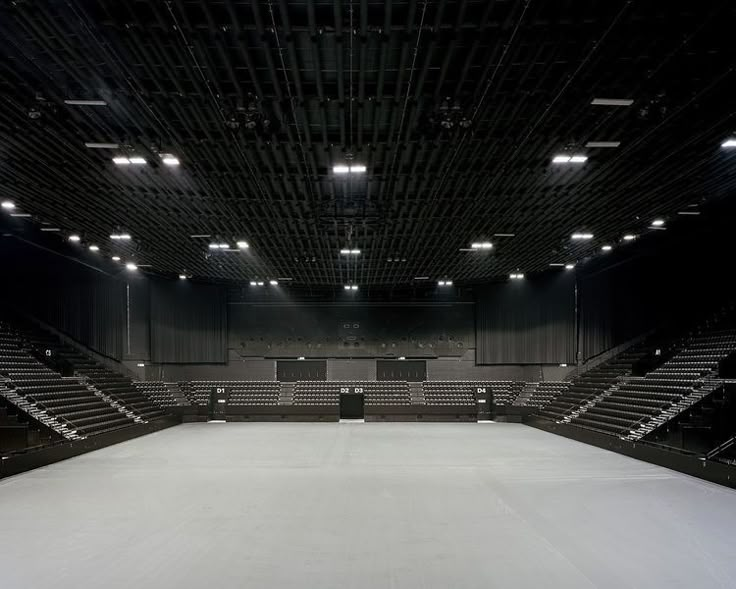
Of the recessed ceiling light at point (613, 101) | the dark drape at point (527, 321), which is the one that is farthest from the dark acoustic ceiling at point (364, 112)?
the dark drape at point (527, 321)

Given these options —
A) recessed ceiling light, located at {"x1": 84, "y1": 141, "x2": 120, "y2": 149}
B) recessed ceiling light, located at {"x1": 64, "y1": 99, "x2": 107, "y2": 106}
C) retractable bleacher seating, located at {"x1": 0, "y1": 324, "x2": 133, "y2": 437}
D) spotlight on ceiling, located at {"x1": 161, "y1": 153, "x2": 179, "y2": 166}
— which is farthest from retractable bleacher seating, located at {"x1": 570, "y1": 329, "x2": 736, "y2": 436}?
retractable bleacher seating, located at {"x1": 0, "y1": 324, "x2": 133, "y2": 437}

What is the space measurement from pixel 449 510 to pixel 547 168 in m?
5.25

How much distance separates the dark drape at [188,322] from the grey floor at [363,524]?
9788mm

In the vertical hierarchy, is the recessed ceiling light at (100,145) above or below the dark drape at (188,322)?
above

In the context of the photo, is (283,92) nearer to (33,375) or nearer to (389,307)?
(33,375)

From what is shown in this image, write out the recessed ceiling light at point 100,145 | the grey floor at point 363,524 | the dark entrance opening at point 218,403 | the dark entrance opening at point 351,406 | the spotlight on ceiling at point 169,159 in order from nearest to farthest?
the grey floor at point 363,524
the recessed ceiling light at point 100,145
the spotlight on ceiling at point 169,159
the dark entrance opening at point 218,403
the dark entrance opening at point 351,406

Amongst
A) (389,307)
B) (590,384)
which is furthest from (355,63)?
(389,307)

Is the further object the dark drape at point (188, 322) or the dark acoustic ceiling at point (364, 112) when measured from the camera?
the dark drape at point (188, 322)

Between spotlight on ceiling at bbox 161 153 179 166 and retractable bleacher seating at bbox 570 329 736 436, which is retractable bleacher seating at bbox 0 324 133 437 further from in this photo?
retractable bleacher seating at bbox 570 329 736 436

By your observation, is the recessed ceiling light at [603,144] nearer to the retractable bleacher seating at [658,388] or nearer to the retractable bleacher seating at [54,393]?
the retractable bleacher seating at [658,388]

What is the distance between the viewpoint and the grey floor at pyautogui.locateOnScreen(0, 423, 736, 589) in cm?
414

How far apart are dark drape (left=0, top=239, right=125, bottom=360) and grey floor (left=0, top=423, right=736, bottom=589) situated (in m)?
7.65

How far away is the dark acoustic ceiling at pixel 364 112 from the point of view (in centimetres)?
458

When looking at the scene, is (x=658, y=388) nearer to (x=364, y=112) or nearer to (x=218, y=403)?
(x=364, y=112)
